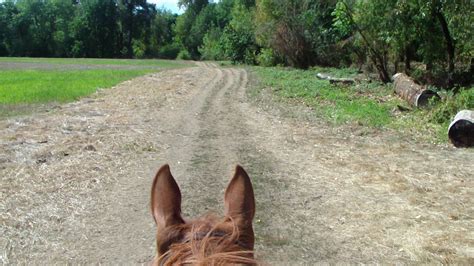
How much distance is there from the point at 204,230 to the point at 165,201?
0.37 meters

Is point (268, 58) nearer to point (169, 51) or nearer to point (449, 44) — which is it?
point (449, 44)

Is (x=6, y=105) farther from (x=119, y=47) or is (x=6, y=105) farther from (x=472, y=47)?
(x=119, y=47)

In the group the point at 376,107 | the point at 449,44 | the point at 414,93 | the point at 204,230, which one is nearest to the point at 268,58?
the point at 449,44

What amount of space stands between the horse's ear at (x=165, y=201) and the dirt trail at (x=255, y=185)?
307cm

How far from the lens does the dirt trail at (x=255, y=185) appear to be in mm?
5367

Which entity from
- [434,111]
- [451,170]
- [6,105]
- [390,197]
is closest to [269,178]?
[390,197]

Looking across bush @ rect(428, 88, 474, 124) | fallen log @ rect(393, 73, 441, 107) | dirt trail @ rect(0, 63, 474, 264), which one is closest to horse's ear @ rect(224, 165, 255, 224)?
dirt trail @ rect(0, 63, 474, 264)

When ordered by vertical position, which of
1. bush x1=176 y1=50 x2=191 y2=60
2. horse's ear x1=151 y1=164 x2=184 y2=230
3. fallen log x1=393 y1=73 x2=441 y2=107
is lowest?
bush x1=176 y1=50 x2=191 y2=60

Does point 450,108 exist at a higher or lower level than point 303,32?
lower

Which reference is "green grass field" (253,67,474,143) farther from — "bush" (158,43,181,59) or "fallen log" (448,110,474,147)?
"bush" (158,43,181,59)

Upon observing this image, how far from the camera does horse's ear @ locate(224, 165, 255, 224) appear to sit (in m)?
1.95

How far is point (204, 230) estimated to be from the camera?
66.7 inches

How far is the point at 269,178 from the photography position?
311 inches

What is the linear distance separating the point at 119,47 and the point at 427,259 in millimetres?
85158
